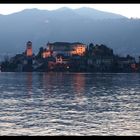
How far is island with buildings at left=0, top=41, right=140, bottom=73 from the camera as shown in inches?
4776

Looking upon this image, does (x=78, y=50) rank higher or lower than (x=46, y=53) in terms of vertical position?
higher

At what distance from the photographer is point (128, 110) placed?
81.1ft

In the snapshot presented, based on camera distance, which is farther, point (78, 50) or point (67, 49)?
point (67, 49)

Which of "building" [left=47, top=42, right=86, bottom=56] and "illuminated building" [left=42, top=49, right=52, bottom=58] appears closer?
"illuminated building" [left=42, top=49, right=52, bottom=58]

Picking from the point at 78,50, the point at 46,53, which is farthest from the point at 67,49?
the point at 46,53

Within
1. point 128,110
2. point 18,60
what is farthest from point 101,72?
point 128,110

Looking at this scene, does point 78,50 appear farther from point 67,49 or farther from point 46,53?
point 46,53

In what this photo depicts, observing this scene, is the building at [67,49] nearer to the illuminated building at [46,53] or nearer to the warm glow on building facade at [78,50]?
the warm glow on building facade at [78,50]

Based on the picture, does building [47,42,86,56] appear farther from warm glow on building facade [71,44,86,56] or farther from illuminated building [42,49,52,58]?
illuminated building [42,49,52,58]

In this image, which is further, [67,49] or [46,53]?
[67,49]

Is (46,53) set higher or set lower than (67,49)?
lower

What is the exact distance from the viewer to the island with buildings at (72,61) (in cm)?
12131

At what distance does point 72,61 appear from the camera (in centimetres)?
12131
